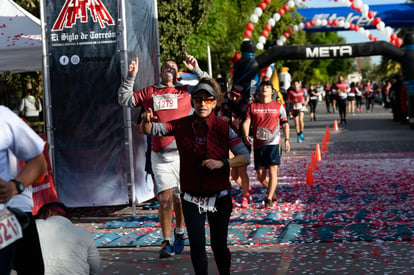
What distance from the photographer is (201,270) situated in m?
5.96

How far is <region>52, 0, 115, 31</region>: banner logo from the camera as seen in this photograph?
425 inches

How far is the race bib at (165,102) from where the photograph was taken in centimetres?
848

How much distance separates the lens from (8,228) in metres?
3.91

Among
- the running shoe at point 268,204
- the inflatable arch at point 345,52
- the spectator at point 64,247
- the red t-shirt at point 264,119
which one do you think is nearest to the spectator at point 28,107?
the inflatable arch at point 345,52

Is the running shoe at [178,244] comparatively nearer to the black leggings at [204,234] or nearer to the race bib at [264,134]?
the black leggings at [204,234]

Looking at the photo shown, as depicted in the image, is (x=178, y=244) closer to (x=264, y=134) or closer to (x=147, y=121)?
(x=147, y=121)

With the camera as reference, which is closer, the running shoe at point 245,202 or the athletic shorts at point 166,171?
the athletic shorts at point 166,171

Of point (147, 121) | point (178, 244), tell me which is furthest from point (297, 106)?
point (147, 121)

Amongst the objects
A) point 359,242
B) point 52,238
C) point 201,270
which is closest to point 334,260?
point 359,242

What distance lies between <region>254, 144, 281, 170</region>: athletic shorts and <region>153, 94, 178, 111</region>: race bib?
11.0 ft

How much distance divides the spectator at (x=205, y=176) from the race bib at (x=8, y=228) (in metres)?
2.13

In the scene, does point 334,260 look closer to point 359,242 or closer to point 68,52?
point 359,242

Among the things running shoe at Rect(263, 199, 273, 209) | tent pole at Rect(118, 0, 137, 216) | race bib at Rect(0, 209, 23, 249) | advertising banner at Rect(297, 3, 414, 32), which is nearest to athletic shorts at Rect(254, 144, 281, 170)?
running shoe at Rect(263, 199, 273, 209)

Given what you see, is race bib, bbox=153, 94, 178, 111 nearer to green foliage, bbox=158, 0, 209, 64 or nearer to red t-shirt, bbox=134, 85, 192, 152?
red t-shirt, bbox=134, 85, 192, 152
